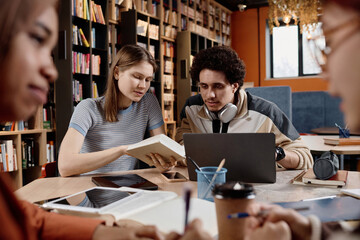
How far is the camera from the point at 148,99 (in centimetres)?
216

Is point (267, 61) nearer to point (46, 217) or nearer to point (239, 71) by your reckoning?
point (239, 71)

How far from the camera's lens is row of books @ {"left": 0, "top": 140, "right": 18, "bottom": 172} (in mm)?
3363

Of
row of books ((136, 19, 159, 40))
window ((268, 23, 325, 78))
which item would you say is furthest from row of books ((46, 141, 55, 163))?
window ((268, 23, 325, 78))

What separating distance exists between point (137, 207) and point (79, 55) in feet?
10.9

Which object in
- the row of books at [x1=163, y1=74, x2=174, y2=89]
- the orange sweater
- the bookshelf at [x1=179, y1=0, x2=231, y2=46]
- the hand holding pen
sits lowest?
the orange sweater

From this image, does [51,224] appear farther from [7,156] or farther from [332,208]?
[7,156]

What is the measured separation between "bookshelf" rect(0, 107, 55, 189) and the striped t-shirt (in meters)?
1.92

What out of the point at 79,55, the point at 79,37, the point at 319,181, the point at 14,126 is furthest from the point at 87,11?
the point at 319,181

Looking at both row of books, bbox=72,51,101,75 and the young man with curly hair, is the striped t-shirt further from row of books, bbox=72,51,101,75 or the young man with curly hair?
row of books, bbox=72,51,101,75

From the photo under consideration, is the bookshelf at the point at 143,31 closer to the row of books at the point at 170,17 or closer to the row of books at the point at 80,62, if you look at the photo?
the row of books at the point at 170,17

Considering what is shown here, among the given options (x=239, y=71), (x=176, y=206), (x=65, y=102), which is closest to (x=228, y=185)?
(x=176, y=206)

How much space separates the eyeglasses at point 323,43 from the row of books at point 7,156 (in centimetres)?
354

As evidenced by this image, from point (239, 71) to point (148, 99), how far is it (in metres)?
0.63

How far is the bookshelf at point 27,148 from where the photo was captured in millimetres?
3477
